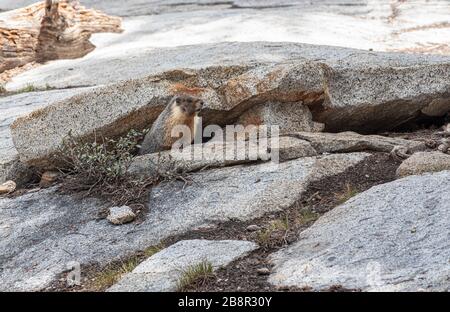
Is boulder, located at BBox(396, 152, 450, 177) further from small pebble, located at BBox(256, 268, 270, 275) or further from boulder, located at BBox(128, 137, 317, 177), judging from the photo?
small pebble, located at BBox(256, 268, 270, 275)

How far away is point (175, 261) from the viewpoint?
4.88m

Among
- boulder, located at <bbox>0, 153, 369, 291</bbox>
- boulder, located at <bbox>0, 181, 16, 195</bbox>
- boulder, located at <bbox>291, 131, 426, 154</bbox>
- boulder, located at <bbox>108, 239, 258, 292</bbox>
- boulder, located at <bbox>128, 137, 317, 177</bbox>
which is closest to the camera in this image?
boulder, located at <bbox>108, 239, 258, 292</bbox>

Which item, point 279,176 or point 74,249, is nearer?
point 74,249

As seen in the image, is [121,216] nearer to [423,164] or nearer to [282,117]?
[282,117]

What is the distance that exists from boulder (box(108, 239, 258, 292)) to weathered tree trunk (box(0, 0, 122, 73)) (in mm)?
8617

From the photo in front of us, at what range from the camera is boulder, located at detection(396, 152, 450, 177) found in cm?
573

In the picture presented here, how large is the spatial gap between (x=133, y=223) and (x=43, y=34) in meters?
8.31

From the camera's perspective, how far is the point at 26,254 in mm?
5676

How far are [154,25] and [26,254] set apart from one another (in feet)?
35.6

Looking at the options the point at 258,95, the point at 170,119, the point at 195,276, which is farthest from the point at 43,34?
the point at 195,276

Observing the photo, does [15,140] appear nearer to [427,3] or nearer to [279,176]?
[279,176]

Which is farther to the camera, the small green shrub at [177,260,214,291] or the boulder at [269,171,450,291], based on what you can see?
the small green shrub at [177,260,214,291]

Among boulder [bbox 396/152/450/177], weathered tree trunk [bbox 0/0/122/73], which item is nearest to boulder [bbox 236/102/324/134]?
boulder [bbox 396/152/450/177]
